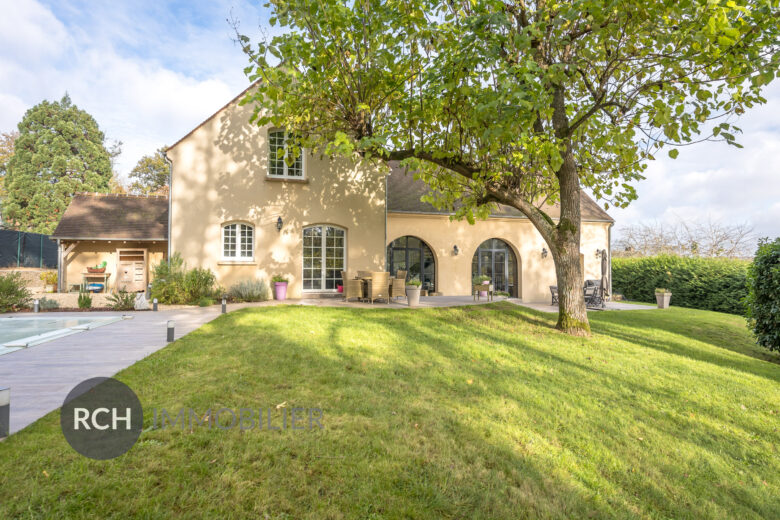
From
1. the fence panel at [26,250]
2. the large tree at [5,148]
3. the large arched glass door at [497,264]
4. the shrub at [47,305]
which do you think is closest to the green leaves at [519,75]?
the large arched glass door at [497,264]

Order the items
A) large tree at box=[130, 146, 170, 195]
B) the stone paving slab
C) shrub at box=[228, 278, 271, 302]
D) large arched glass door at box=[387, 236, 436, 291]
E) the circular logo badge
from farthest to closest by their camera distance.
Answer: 1. large tree at box=[130, 146, 170, 195]
2. large arched glass door at box=[387, 236, 436, 291]
3. shrub at box=[228, 278, 271, 302]
4. the stone paving slab
5. the circular logo badge

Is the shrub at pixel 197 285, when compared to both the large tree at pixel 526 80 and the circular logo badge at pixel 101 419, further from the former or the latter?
the circular logo badge at pixel 101 419

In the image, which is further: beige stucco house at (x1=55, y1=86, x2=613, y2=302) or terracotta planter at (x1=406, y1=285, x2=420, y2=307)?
beige stucco house at (x1=55, y1=86, x2=613, y2=302)

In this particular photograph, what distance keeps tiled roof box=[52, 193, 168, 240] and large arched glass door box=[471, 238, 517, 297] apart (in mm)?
12905

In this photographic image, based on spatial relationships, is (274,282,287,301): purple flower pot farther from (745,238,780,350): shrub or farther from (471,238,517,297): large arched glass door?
(745,238,780,350): shrub

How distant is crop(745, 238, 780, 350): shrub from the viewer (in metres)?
6.78

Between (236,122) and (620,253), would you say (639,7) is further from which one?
(620,253)

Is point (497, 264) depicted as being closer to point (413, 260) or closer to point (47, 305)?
point (413, 260)

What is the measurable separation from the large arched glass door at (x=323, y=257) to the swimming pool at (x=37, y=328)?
5489mm

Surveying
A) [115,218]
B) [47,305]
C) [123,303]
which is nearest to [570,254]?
[123,303]

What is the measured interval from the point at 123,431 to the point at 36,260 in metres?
24.4

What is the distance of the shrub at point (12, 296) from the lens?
9112 millimetres

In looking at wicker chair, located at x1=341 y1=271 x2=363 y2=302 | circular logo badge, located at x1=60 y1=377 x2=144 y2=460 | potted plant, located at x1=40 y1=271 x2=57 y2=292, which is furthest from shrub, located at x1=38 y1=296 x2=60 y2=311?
potted plant, located at x1=40 y1=271 x2=57 y2=292

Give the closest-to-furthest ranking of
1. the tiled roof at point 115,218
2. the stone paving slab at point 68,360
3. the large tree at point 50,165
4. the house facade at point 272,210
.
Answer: the stone paving slab at point 68,360 → the house facade at point 272,210 → the tiled roof at point 115,218 → the large tree at point 50,165
